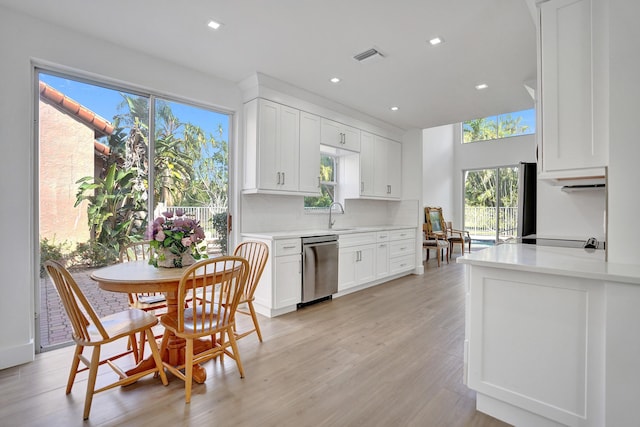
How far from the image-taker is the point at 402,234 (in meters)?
5.41

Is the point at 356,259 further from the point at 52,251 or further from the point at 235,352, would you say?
the point at 52,251

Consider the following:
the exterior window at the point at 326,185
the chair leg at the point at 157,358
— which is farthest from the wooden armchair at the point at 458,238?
the chair leg at the point at 157,358

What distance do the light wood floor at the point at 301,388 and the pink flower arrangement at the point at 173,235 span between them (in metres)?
0.89

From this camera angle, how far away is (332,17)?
2.45 metres

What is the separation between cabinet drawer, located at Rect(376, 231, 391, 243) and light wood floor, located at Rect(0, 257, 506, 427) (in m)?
1.80

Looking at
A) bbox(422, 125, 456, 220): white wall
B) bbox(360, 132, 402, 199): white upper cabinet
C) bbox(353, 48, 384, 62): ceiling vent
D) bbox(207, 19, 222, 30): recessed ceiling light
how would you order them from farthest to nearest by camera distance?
bbox(422, 125, 456, 220): white wall → bbox(360, 132, 402, 199): white upper cabinet → bbox(353, 48, 384, 62): ceiling vent → bbox(207, 19, 222, 30): recessed ceiling light

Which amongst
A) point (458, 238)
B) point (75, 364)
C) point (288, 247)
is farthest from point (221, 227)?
point (458, 238)

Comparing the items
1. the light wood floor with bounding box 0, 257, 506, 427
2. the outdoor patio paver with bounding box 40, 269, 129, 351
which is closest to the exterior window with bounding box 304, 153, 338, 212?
the light wood floor with bounding box 0, 257, 506, 427

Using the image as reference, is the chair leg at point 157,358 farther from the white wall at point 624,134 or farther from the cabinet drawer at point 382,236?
the cabinet drawer at point 382,236

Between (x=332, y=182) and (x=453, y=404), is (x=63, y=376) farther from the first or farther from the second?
(x=332, y=182)

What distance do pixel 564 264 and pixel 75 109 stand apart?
383 centimetres

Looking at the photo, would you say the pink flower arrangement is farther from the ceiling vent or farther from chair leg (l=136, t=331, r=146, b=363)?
the ceiling vent

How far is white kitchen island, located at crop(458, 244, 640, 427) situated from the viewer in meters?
1.40

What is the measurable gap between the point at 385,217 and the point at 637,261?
4464mm
